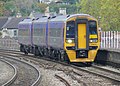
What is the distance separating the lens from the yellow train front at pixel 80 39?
948 inches

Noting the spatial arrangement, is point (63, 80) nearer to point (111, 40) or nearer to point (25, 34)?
point (111, 40)

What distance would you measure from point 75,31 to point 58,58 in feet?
11.0

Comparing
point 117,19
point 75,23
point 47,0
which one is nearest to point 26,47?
point 117,19

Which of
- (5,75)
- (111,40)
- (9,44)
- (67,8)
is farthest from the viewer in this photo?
(67,8)

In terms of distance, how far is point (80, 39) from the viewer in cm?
2419

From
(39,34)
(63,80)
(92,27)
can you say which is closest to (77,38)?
(92,27)

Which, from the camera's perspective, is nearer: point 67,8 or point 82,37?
point 82,37

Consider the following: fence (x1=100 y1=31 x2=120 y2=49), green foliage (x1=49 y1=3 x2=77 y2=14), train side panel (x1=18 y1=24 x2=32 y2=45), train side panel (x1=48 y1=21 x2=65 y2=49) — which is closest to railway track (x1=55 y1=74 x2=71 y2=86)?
train side panel (x1=48 y1=21 x2=65 y2=49)

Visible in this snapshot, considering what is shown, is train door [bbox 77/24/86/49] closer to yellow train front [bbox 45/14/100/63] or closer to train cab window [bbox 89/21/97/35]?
yellow train front [bbox 45/14/100/63]

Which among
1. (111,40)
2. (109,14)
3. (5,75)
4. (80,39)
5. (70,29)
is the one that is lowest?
(5,75)

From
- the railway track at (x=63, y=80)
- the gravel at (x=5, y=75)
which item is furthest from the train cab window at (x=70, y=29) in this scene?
the railway track at (x=63, y=80)

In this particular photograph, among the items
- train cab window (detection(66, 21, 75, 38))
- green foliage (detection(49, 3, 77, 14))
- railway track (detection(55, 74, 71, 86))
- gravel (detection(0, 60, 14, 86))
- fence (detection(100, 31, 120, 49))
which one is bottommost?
gravel (detection(0, 60, 14, 86))

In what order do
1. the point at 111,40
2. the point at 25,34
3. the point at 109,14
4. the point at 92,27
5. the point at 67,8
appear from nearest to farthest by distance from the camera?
the point at 92,27, the point at 111,40, the point at 25,34, the point at 109,14, the point at 67,8

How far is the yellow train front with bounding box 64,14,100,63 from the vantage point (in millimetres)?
24078
